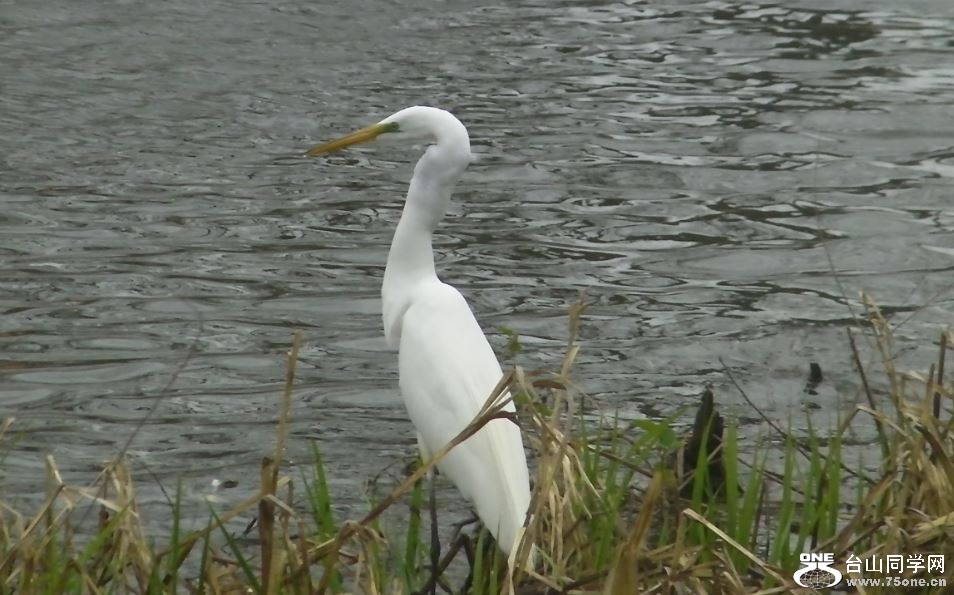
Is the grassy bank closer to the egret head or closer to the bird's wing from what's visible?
the bird's wing

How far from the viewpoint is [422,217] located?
3.63m

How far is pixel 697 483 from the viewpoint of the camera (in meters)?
2.73

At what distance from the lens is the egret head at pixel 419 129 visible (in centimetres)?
349

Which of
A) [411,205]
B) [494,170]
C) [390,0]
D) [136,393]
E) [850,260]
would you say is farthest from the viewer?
[390,0]

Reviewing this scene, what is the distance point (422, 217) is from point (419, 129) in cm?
21

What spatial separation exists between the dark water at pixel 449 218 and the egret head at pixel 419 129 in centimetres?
88

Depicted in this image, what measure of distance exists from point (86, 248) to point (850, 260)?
2973 mm

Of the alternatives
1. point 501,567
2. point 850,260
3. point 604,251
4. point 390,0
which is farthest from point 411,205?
point 390,0

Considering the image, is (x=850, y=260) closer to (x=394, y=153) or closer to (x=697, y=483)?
(x=394, y=153)
